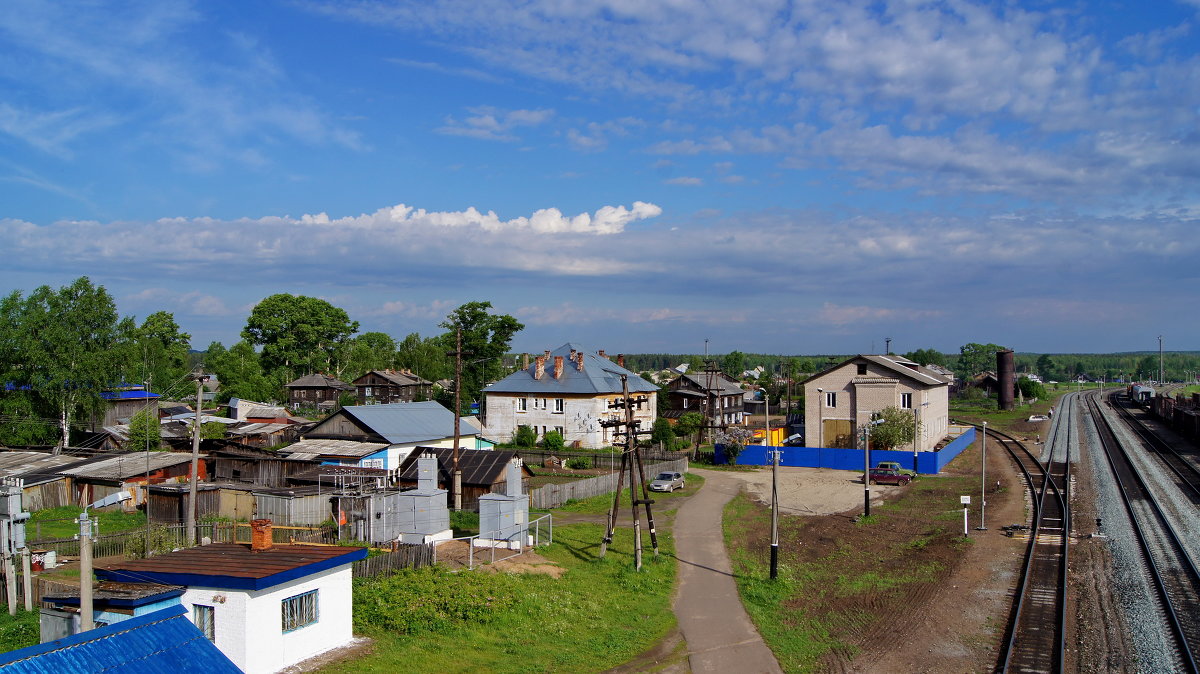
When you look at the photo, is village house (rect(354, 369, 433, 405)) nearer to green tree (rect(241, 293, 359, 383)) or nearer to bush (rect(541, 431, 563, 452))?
green tree (rect(241, 293, 359, 383))

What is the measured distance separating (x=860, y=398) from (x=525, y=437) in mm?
24951

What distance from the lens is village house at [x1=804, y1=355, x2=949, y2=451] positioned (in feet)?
180

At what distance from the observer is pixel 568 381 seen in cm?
6444

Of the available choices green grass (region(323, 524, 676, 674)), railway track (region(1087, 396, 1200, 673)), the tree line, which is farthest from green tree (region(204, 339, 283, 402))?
railway track (region(1087, 396, 1200, 673))

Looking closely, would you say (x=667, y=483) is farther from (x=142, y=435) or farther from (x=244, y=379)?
(x=244, y=379)

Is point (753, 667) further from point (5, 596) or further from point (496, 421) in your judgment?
point (496, 421)

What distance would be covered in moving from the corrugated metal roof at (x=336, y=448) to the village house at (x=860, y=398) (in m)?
31.3

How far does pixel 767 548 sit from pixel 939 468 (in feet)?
82.8

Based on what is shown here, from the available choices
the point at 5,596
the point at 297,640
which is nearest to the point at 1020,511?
the point at 297,640

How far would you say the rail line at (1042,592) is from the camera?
56.9 feet

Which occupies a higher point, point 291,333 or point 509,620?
point 291,333

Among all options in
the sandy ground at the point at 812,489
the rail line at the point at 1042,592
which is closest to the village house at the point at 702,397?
the sandy ground at the point at 812,489

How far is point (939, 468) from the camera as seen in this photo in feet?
163

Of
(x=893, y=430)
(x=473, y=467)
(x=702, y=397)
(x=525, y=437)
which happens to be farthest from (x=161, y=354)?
(x=893, y=430)
